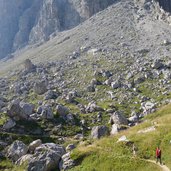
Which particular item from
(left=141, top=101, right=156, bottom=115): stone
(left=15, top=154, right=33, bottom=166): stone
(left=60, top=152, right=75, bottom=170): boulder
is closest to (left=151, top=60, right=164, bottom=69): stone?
(left=141, top=101, right=156, bottom=115): stone

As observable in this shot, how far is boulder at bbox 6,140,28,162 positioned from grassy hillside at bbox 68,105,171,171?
16199 millimetres

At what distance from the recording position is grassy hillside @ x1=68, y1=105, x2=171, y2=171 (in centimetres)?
3941

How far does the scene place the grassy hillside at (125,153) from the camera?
3941 centimetres

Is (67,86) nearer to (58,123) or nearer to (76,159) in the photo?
(58,123)

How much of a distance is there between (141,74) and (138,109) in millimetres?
36673

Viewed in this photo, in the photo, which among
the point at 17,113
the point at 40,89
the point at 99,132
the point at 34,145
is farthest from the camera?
the point at 40,89

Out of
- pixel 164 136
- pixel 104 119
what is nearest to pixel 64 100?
pixel 104 119

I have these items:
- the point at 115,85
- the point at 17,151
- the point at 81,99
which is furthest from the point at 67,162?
the point at 115,85

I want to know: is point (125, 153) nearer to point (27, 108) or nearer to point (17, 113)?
point (17, 113)

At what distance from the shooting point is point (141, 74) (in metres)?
146

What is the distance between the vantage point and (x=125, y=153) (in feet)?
138

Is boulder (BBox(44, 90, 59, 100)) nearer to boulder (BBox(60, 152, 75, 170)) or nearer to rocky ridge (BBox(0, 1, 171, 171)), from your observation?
rocky ridge (BBox(0, 1, 171, 171))

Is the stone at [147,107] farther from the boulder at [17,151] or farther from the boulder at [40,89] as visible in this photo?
the boulder at [40,89]

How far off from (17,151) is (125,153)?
2240cm
